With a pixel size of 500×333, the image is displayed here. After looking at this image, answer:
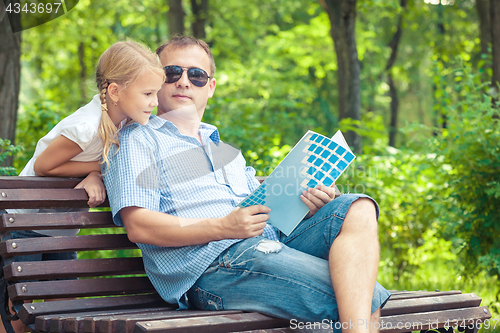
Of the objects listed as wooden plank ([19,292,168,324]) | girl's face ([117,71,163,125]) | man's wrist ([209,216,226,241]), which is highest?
girl's face ([117,71,163,125])

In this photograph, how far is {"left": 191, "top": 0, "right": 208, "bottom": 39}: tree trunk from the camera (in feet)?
32.4

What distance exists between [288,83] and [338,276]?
33.4ft

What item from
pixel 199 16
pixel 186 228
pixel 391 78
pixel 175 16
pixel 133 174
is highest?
pixel 199 16

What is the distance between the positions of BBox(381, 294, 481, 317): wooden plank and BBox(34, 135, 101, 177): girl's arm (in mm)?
1558

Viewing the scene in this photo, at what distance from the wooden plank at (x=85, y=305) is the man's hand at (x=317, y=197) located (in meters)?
0.87

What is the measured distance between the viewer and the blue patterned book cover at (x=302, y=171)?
2000 mm

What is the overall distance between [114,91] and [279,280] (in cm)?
121

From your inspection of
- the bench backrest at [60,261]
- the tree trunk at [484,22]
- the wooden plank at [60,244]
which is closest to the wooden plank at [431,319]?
the bench backrest at [60,261]

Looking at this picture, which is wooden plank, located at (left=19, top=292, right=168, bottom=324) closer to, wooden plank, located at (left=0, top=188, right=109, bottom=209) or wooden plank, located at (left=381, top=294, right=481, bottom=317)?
wooden plank, located at (left=0, top=188, right=109, bottom=209)

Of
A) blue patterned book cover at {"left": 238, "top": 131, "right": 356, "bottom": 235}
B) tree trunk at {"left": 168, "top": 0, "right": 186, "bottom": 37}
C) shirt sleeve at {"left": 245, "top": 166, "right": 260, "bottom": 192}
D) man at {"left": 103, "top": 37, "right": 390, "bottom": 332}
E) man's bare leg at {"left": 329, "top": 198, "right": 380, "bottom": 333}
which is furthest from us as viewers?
tree trunk at {"left": 168, "top": 0, "right": 186, "bottom": 37}

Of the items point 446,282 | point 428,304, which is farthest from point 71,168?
point 446,282

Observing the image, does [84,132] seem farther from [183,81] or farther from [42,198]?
[183,81]

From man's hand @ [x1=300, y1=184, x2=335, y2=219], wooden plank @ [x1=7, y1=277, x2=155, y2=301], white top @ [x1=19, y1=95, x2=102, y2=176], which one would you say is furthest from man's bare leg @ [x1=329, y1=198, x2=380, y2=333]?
white top @ [x1=19, y1=95, x2=102, y2=176]

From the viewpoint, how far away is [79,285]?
233 centimetres
